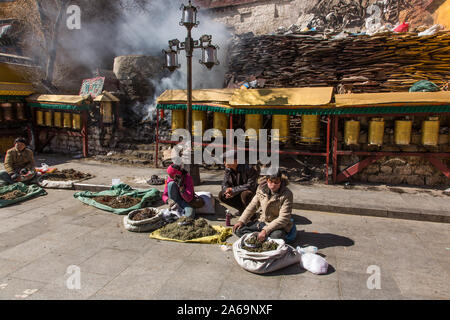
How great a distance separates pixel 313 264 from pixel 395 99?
5170 mm

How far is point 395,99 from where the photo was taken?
24.7 feet

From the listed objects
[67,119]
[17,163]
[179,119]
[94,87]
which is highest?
[94,87]

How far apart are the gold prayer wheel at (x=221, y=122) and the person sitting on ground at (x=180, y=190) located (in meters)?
3.59

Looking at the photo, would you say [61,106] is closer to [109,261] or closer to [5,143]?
[5,143]

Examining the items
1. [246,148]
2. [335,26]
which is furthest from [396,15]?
[246,148]

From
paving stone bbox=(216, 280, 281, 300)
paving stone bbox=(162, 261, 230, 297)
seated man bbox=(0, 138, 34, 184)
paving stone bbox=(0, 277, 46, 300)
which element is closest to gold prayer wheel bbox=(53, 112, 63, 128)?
seated man bbox=(0, 138, 34, 184)

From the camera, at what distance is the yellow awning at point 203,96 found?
924 cm

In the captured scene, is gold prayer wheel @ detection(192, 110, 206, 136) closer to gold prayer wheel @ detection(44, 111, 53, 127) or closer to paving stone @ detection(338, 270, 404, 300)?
paving stone @ detection(338, 270, 404, 300)

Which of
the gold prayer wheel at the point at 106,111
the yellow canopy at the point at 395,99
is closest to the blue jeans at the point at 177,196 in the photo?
the yellow canopy at the point at 395,99

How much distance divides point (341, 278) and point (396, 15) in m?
17.0

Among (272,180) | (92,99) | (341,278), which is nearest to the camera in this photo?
(341,278)

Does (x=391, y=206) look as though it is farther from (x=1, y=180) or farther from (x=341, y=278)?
(x=1, y=180)

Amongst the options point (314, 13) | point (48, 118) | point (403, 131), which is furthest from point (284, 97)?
point (314, 13)

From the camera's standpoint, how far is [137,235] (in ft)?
18.4
